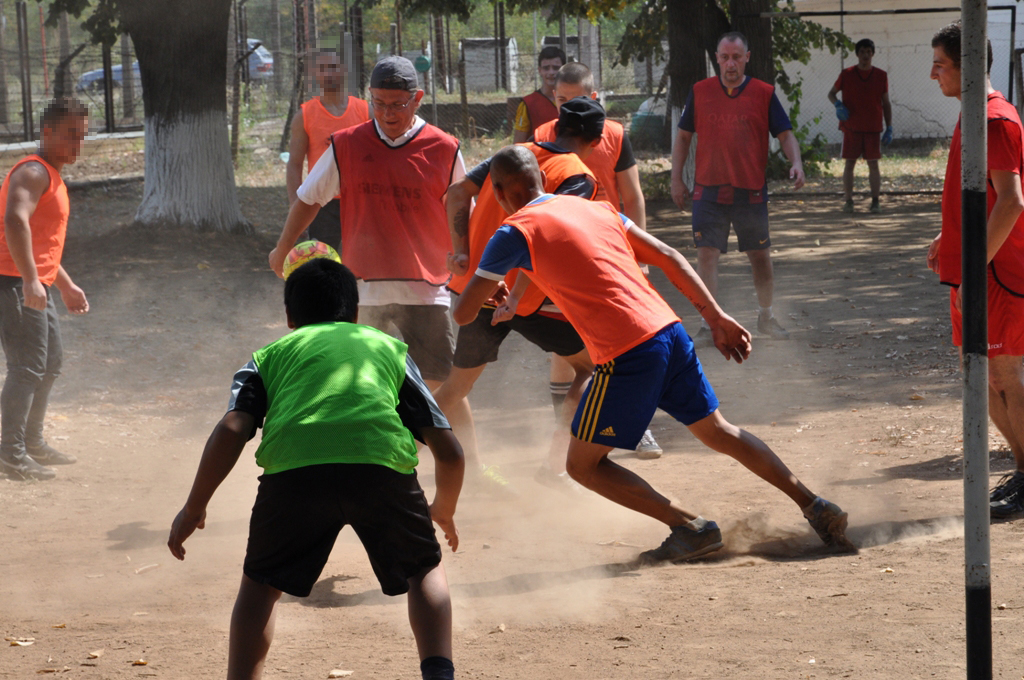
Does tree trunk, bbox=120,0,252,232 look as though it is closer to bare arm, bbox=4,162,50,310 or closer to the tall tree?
the tall tree

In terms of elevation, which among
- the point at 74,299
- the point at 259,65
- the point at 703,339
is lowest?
the point at 703,339

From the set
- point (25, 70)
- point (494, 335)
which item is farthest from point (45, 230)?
point (25, 70)

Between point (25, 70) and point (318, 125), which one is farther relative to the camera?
point (25, 70)

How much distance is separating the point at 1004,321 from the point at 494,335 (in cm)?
225

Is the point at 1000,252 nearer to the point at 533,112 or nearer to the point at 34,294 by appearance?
the point at 533,112

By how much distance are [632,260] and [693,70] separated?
11930mm

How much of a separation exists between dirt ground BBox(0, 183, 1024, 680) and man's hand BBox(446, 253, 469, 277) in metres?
1.16

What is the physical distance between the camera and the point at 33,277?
560 cm

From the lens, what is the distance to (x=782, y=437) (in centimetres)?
630

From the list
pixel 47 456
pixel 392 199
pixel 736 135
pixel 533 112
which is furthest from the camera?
pixel 736 135

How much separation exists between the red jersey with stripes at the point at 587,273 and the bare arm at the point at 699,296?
14 centimetres

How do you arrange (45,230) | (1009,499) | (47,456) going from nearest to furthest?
(1009,499)
(45,230)
(47,456)

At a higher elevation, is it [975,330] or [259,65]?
[259,65]

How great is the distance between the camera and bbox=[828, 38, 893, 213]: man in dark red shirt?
1459 centimetres
